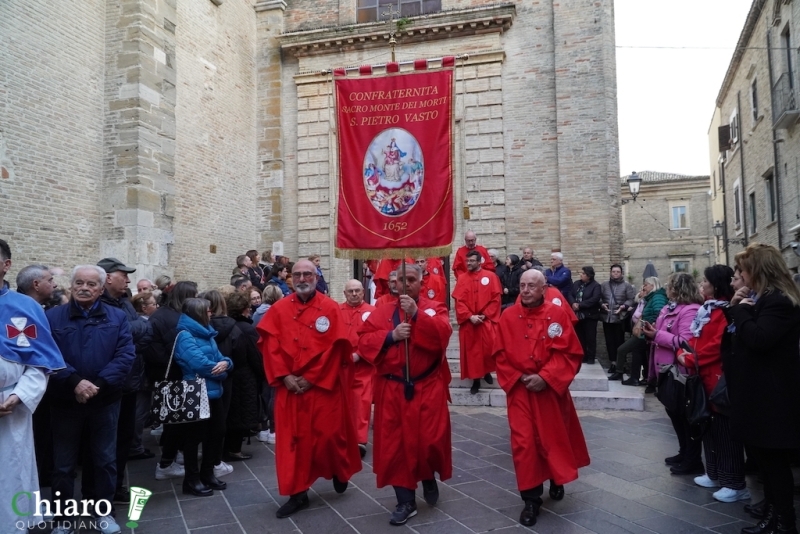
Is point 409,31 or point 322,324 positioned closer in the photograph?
point 322,324

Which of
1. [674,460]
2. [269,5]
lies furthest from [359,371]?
[269,5]

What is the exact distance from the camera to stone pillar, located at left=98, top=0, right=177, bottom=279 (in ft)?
37.3

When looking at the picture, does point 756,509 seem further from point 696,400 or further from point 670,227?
point 670,227

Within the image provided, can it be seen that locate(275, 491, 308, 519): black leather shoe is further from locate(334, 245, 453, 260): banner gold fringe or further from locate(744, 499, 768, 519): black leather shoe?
locate(744, 499, 768, 519): black leather shoe

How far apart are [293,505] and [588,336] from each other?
22.5 ft

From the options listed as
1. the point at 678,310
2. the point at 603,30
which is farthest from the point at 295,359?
the point at 603,30

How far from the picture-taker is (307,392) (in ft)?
15.6

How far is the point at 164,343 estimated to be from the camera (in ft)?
16.9

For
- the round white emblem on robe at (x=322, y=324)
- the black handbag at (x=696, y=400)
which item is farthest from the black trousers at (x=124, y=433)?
the black handbag at (x=696, y=400)

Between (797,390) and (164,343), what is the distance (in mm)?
4692

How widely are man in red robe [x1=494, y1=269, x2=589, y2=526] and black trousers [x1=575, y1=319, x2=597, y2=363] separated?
18.2ft

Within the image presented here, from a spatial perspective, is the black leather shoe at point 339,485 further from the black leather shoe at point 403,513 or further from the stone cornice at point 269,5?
the stone cornice at point 269,5

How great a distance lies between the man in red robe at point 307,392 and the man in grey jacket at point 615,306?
6.29 metres

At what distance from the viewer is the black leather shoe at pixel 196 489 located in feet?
16.3
